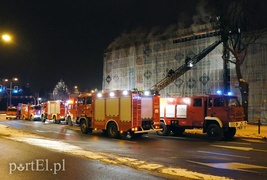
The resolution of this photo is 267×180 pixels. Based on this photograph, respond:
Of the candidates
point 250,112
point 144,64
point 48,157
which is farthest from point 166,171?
point 144,64

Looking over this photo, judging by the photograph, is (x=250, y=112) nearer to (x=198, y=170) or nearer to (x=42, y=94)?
(x=198, y=170)

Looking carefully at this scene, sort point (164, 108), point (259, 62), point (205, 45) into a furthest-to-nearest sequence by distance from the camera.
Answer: point (205, 45)
point (259, 62)
point (164, 108)

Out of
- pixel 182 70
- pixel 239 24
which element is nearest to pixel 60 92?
pixel 182 70

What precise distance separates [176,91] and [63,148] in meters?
30.0

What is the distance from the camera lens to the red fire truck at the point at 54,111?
34062 millimetres

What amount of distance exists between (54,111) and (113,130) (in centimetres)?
1896

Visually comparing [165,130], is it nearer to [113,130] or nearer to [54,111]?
[113,130]

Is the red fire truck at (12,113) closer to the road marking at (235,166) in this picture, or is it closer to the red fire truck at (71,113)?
the red fire truck at (71,113)

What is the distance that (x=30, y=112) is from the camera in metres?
43.5

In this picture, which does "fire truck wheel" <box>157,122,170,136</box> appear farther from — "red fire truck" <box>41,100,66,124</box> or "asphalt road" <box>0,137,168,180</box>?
"red fire truck" <box>41,100,66,124</box>

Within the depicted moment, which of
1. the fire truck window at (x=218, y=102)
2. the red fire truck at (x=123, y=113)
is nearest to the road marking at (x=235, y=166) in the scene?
the red fire truck at (x=123, y=113)

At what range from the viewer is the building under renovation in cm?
3298

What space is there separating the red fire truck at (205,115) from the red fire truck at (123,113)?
1682mm

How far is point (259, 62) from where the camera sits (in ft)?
108
